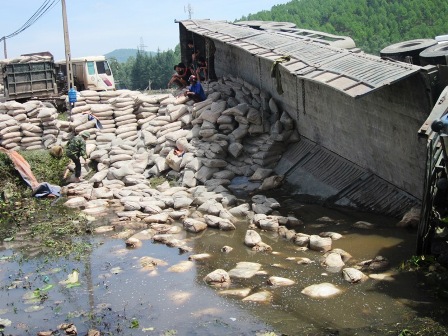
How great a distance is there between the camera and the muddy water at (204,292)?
237 inches

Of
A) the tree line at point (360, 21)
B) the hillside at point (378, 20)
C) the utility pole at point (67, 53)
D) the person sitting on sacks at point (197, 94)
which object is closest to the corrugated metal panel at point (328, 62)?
the person sitting on sacks at point (197, 94)

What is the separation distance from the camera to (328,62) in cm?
1002

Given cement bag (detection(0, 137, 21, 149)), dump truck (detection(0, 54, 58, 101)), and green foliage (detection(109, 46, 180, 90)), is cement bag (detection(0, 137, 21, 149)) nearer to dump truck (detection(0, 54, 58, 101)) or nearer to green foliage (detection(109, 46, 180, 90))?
dump truck (detection(0, 54, 58, 101))

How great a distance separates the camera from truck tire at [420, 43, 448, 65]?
8920 millimetres

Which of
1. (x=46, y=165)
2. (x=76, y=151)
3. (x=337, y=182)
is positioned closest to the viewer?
(x=337, y=182)

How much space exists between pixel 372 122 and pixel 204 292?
3813mm

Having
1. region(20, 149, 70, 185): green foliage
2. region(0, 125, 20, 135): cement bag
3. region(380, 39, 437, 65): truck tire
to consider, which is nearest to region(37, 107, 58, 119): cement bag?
region(0, 125, 20, 135): cement bag

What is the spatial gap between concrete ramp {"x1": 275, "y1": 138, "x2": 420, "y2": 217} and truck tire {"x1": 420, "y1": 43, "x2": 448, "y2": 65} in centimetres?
190

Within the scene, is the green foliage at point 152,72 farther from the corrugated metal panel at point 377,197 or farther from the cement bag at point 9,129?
the corrugated metal panel at point 377,197

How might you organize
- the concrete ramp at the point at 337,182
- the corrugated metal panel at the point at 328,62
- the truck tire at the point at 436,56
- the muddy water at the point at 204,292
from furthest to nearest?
the truck tire at the point at 436,56 < the concrete ramp at the point at 337,182 < the corrugated metal panel at the point at 328,62 < the muddy water at the point at 204,292

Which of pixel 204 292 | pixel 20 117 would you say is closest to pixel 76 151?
pixel 20 117

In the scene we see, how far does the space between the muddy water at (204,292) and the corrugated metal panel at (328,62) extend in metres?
1.96

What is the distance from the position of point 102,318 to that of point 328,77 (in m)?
4.86

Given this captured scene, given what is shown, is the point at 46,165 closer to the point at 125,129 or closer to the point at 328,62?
the point at 125,129
